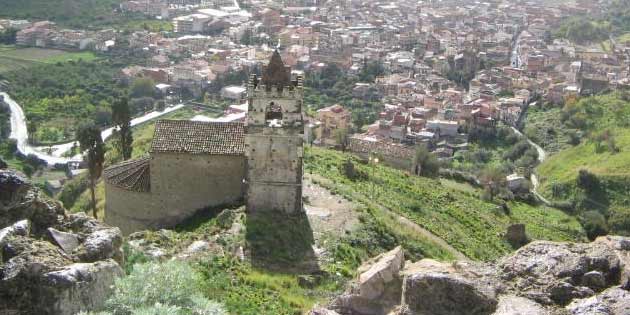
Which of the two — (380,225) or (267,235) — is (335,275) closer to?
(267,235)

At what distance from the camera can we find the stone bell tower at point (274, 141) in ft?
81.2

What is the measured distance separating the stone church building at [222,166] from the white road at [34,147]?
29386 millimetres

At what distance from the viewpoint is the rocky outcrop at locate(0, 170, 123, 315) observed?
35.4ft

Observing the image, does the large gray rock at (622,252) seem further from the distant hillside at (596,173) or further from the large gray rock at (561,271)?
the distant hillside at (596,173)

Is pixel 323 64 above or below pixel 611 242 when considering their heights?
below

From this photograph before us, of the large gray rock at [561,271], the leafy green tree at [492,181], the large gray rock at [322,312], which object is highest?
the large gray rock at [561,271]

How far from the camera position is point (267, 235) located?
933 inches

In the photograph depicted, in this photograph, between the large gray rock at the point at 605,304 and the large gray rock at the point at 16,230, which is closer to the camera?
the large gray rock at the point at 605,304

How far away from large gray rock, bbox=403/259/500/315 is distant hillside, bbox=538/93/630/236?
39.2 metres

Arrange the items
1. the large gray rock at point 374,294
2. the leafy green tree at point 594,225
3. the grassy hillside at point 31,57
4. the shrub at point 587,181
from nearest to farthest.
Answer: the large gray rock at point 374,294, the leafy green tree at point 594,225, the shrub at point 587,181, the grassy hillside at point 31,57

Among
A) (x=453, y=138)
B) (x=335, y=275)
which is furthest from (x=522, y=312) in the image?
(x=453, y=138)

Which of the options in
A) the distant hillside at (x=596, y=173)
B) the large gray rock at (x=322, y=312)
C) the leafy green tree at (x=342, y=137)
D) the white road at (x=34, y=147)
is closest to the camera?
the large gray rock at (x=322, y=312)

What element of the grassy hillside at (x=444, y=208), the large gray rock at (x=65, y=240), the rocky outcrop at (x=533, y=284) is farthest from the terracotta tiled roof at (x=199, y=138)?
the rocky outcrop at (x=533, y=284)

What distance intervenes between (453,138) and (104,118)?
1291 inches
